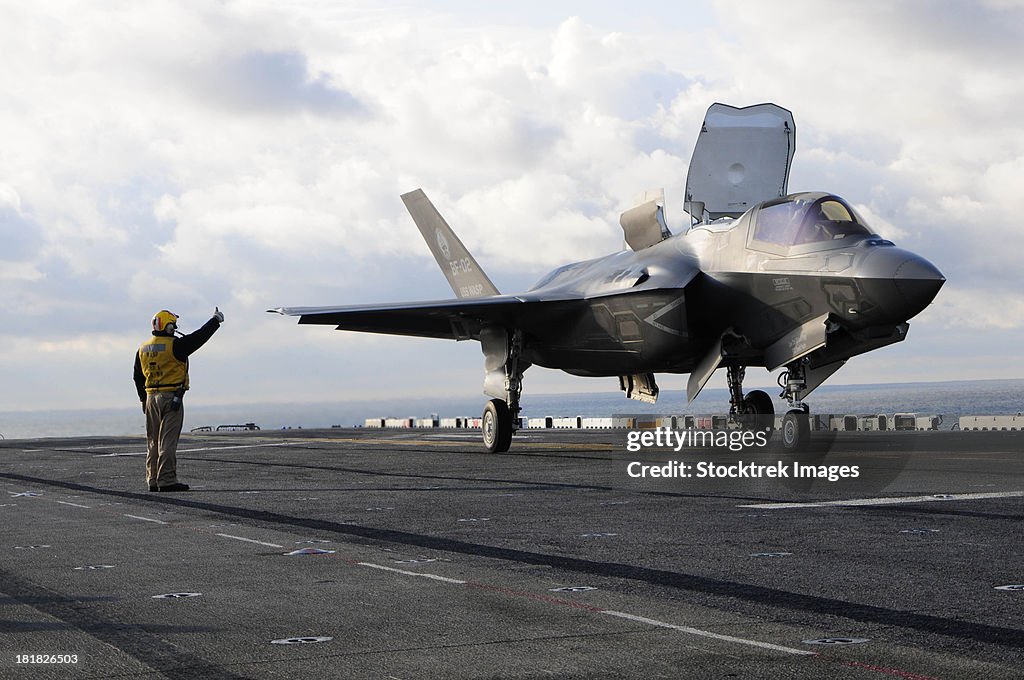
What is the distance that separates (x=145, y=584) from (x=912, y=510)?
7.45m

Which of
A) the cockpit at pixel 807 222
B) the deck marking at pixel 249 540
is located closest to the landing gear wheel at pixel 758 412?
the cockpit at pixel 807 222

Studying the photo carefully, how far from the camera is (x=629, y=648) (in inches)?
194

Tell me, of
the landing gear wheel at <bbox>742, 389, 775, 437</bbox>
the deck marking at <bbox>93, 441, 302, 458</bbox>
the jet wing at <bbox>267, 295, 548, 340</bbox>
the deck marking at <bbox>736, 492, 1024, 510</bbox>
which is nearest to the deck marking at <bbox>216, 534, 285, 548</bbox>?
the deck marking at <bbox>736, 492, 1024, 510</bbox>

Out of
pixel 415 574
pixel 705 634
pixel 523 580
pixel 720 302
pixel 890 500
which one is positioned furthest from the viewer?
pixel 720 302

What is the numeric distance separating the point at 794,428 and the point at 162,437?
9.87 m

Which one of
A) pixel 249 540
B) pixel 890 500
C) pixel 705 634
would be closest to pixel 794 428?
pixel 890 500

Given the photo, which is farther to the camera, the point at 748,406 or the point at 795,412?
the point at 748,406

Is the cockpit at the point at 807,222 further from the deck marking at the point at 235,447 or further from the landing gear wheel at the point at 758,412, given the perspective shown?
the deck marking at the point at 235,447

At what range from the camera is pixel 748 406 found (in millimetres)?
21938

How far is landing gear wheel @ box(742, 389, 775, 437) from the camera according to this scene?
71.1 ft

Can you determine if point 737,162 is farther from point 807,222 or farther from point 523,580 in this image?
point 523,580

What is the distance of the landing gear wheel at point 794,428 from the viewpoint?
1719cm

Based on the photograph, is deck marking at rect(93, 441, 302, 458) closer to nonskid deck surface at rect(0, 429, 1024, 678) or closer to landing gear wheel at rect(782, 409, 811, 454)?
nonskid deck surface at rect(0, 429, 1024, 678)

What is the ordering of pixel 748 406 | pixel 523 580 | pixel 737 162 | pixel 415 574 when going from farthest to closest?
pixel 748 406
pixel 737 162
pixel 415 574
pixel 523 580
